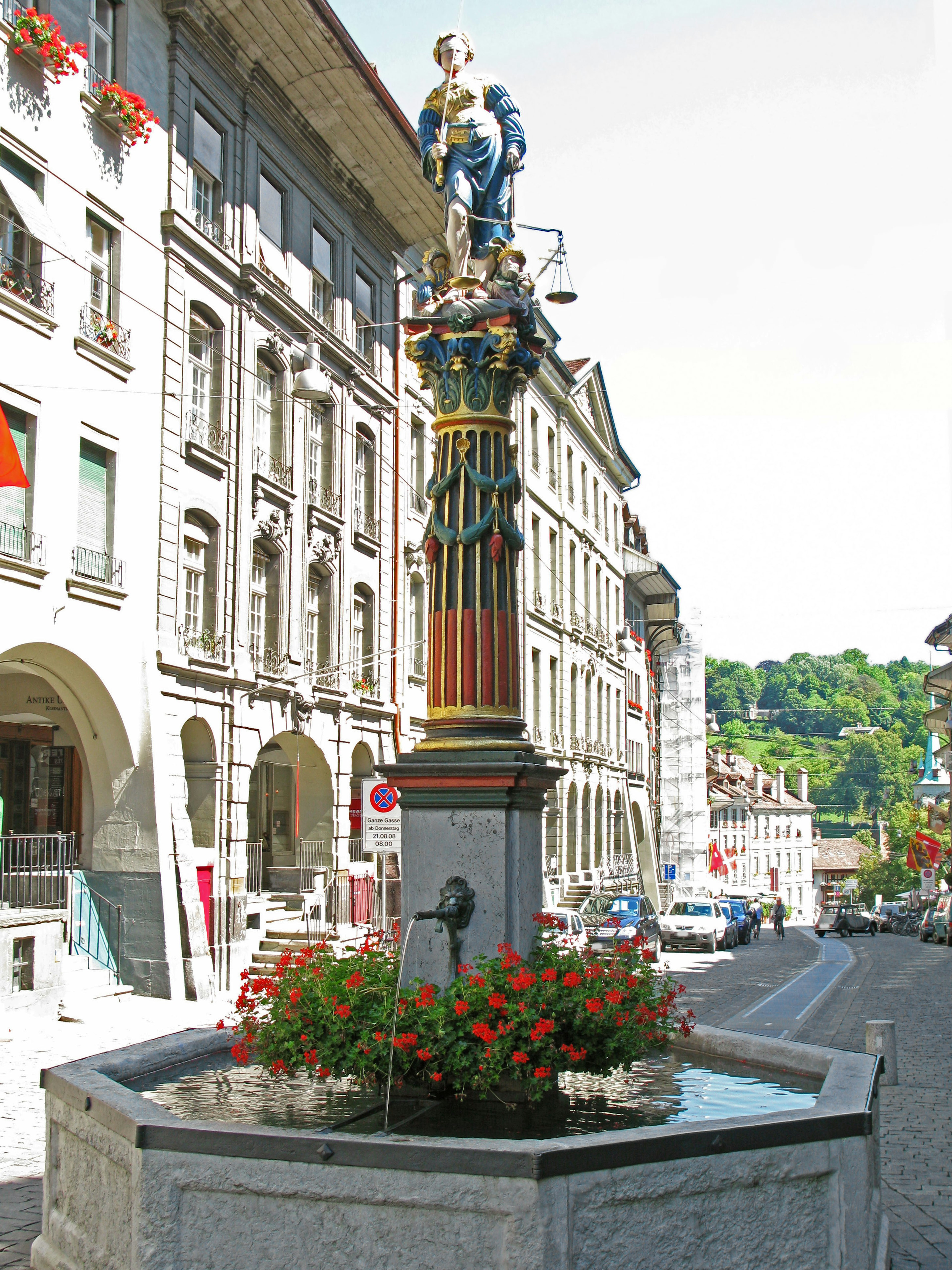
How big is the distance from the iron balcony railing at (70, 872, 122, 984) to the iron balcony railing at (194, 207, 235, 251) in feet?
36.9

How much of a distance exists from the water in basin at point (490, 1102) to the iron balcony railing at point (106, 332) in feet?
46.1

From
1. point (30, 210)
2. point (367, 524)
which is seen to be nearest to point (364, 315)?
point (367, 524)

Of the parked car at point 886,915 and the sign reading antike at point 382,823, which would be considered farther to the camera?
the parked car at point 886,915

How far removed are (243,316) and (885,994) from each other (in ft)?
57.0

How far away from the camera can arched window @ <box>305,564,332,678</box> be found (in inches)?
1059

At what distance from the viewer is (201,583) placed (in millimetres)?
22984

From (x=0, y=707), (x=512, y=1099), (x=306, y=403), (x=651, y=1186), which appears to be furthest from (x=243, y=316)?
(x=651, y=1186)

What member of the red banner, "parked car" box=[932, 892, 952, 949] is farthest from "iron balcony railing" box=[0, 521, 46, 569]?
the red banner

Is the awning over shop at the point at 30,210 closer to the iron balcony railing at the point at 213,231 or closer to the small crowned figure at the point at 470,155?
the iron balcony railing at the point at 213,231

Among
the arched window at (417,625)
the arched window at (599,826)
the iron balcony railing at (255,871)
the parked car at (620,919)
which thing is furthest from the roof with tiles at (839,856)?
the iron balcony railing at (255,871)

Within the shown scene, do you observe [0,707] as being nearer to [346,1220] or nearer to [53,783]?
[53,783]

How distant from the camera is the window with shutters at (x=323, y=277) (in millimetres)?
27547

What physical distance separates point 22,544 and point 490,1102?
13.2 metres

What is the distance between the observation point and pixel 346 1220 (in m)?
5.38
